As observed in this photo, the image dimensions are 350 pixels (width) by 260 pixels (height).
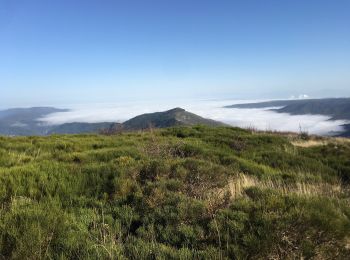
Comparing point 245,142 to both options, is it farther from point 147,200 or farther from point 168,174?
point 147,200

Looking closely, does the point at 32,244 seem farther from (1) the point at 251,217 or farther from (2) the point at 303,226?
(2) the point at 303,226

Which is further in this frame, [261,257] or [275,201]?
[275,201]

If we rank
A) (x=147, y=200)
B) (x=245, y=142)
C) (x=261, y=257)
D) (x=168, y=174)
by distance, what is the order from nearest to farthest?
1. (x=261, y=257)
2. (x=147, y=200)
3. (x=168, y=174)
4. (x=245, y=142)

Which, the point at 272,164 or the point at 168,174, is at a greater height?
the point at 168,174

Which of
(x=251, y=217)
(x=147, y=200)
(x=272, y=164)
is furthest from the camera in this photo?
(x=272, y=164)

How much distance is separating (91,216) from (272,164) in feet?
33.6

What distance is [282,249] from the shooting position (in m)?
5.10

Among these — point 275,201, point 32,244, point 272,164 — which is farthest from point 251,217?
point 272,164

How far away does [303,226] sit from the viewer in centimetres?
557

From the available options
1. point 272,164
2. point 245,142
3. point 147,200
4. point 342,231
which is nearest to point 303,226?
→ point 342,231

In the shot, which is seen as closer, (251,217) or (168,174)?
(251,217)

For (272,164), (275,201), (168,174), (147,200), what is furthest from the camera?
(272,164)

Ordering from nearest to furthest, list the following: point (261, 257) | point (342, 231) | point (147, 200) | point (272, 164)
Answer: point (261, 257), point (342, 231), point (147, 200), point (272, 164)

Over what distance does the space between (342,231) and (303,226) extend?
1.95 ft
